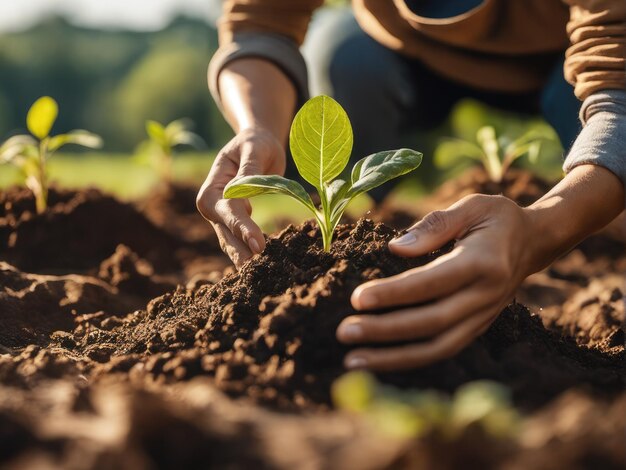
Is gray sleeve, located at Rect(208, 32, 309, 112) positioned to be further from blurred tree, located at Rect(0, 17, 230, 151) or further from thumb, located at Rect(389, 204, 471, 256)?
blurred tree, located at Rect(0, 17, 230, 151)

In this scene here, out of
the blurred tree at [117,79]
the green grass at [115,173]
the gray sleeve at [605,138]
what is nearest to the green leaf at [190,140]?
the green grass at [115,173]

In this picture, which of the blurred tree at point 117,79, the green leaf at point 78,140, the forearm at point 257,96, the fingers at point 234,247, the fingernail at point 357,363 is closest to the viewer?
the fingernail at point 357,363

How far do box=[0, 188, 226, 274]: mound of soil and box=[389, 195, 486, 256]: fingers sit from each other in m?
1.59

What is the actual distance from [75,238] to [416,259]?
179cm

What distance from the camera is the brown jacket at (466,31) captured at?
9.69 feet

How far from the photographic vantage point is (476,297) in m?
1.40

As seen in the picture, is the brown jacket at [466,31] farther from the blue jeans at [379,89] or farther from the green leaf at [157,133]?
the green leaf at [157,133]

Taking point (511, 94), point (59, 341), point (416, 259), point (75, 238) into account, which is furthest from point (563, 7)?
point (59, 341)

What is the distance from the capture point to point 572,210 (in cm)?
178

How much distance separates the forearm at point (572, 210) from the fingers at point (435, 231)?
0.67 feet

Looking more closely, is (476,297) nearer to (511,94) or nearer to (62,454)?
(62,454)

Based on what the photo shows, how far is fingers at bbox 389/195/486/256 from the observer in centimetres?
149

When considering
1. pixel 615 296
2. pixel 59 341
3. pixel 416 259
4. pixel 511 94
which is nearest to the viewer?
pixel 416 259

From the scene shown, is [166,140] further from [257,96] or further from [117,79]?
[117,79]
